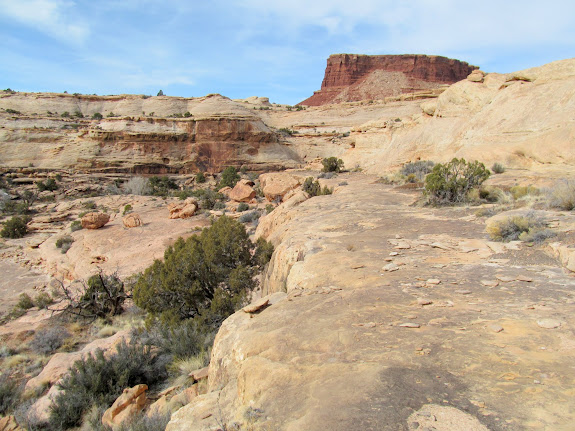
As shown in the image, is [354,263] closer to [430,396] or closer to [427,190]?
[430,396]

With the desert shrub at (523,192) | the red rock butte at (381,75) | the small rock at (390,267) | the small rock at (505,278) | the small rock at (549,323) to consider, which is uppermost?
the red rock butte at (381,75)

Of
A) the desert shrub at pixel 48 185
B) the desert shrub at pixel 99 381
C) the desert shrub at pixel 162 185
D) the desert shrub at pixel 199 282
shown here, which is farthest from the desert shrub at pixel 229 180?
the desert shrub at pixel 99 381

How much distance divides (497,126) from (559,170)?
4.92 metres

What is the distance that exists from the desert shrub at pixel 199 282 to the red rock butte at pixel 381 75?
222 feet

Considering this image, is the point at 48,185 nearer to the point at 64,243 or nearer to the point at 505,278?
the point at 64,243

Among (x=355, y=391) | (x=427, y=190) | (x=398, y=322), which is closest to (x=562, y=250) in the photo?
(x=398, y=322)

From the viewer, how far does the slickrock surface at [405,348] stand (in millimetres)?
1900

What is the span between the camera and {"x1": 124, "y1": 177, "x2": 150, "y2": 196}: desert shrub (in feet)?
84.9

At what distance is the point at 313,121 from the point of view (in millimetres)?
47094

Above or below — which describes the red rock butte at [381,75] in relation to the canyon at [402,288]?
above

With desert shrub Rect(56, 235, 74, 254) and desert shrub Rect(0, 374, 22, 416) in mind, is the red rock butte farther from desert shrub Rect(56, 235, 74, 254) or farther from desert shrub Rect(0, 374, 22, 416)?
desert shrub Rect(0, 374, 22, 416)

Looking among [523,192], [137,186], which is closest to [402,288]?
[523,192]

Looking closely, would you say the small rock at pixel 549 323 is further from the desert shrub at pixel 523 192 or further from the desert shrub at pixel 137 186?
the desert shrub at pixel 137 186

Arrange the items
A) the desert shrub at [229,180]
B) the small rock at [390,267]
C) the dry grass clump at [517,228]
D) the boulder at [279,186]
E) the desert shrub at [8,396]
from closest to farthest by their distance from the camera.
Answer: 1. the small rock at [390,267]
2. the dry grass clump at [517,228]
3. the desert shrub at [8,396]
4. the boulder at [279,186]
5. the desert shrub at [229,180]
